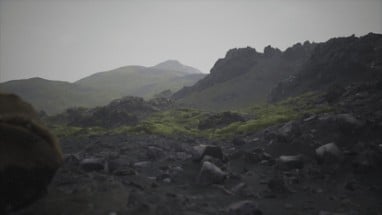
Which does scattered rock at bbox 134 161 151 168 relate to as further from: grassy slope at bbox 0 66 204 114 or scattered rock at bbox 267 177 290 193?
grassy slope at bbox 0 66 204 114

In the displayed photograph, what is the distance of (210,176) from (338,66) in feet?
197

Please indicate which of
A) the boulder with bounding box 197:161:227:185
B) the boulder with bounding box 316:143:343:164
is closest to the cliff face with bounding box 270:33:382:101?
the boulder with bounding box 316:143:343:164

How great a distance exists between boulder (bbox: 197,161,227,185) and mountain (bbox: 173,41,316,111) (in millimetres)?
68989

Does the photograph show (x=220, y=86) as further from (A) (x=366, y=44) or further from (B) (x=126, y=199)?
(B) (x=126, y=199)

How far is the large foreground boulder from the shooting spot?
23.9 feet

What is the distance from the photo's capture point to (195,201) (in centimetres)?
1045

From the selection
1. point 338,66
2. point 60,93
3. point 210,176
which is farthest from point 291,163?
point 60,93

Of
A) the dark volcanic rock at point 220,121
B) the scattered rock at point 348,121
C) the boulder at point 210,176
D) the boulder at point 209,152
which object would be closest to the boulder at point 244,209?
the boulder at point 210,176

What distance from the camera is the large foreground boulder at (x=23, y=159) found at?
727 centimetres

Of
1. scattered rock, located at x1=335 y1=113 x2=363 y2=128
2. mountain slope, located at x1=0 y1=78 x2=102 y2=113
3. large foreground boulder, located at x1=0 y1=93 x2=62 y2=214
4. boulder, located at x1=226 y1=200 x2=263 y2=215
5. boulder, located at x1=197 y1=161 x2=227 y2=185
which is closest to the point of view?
large foreground boulder, located at x1=0 y1=93 x2=62 y2=214

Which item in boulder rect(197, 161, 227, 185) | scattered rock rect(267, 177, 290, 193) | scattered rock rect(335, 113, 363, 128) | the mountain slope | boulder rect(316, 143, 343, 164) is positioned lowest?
scattered rock rect(267, 177, 290, 193)

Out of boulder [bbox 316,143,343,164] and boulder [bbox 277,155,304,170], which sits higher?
boulder [bbox 316,143,343,164]

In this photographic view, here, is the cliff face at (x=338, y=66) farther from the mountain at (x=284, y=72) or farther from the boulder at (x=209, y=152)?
the boulder at (x=209, y=152)

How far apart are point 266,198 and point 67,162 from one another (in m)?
8.53
